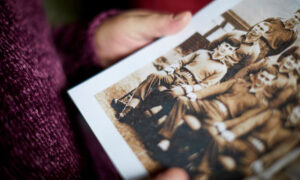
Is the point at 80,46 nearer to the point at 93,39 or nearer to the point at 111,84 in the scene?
the point at 93,39

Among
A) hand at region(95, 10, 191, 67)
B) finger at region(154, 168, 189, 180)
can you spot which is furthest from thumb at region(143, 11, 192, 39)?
finger at region(154, 168, 189, 180)

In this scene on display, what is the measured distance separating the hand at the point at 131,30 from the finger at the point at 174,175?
249mm

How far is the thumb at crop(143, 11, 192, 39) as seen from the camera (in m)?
0.43

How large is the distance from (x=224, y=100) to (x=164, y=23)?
194mm

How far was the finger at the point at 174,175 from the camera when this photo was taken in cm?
31

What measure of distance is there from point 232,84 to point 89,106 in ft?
0.77

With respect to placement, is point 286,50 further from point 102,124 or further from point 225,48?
point 102,124

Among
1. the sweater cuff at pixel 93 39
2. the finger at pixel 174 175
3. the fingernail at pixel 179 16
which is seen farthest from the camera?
the sweater cuff at pixel 93 39

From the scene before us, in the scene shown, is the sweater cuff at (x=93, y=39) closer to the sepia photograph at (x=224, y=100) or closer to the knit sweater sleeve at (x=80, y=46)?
the knit sweater sleeve at (x=80, y=46)

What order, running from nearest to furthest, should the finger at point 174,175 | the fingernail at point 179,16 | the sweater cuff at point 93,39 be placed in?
the finger at point 174,175
the fingernail at point 179,16
the sweater cuff at point 93,39

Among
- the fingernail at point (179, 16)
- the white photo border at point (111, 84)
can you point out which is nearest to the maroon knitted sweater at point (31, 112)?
the white photo border at point (111, 84)

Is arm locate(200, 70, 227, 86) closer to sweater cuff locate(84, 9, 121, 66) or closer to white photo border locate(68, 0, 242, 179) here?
white photo border locate(68, 0, 242, 179)

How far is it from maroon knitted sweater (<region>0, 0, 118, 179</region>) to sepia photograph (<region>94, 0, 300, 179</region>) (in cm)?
9

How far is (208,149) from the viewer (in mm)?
329
